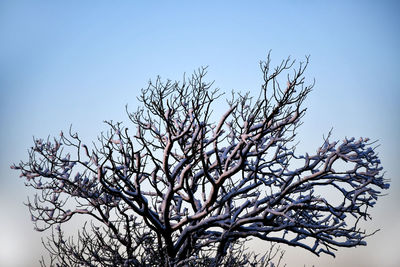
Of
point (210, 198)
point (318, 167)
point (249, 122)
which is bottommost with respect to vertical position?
point (210, 198)

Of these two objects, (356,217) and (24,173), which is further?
(24,173)

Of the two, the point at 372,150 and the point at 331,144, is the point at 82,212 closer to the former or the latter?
the point at 331,144

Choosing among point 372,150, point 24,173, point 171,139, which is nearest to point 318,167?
point 372,150

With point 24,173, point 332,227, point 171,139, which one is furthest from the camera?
point 24,173

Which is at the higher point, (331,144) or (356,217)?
(331,144)

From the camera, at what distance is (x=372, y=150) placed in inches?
464

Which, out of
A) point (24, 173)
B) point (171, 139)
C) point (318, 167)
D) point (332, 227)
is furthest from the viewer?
point (24, 173)

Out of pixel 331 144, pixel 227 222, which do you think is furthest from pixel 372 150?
pixel 227 222

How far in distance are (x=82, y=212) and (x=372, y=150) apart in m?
8.64

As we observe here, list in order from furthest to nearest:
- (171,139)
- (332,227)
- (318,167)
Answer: (318,167), (332,227), (171,139)

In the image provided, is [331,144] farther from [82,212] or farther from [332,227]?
[82,212]

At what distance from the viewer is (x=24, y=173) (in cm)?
1349

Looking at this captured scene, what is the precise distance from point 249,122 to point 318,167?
251cm

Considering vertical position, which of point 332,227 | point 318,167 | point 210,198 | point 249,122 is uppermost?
point 249,122
